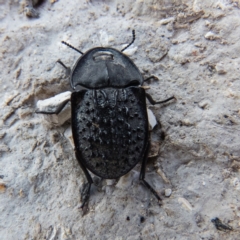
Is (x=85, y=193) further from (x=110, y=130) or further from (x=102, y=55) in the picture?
(x=102, y=55)

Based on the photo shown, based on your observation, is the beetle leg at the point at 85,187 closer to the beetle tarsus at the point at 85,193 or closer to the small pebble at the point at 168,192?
the beetle tarsus at the point at 85,193

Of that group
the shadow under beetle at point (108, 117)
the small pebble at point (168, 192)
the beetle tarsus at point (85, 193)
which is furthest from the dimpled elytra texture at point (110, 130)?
the small pebble at point (168, 192)

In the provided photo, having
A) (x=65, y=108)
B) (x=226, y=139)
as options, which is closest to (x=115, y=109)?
(x=65, y=108)

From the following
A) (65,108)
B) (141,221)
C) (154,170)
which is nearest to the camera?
(141,221)

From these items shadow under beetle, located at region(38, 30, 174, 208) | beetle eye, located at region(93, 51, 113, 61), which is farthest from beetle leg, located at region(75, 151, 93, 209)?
beetle eye, located at region(93, 51, 113, 61)

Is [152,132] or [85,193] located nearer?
[85,193]

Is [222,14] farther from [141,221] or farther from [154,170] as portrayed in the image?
[141,221]

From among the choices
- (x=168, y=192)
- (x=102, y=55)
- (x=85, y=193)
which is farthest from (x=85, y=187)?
(x=102, y=55)
